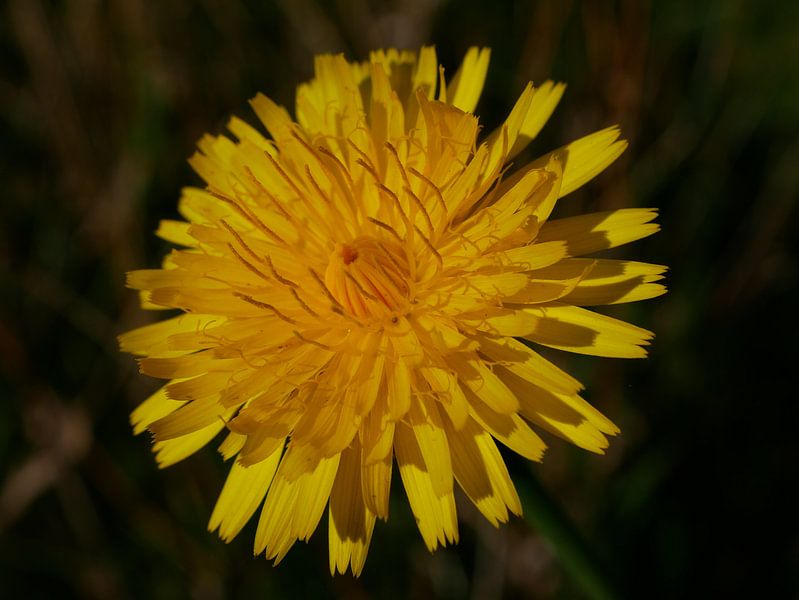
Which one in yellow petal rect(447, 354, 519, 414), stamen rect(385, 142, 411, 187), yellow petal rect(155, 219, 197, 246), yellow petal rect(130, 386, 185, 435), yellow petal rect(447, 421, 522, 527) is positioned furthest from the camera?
yellow petal rect(155, 219, 197, 246)

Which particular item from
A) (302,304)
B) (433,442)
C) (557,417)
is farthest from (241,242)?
Result: (557,417)

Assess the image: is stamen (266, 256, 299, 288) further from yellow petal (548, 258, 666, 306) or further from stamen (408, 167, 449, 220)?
yellow petal (548, 258, 666, 306)

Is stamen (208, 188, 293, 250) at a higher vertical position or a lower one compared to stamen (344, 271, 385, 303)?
higher

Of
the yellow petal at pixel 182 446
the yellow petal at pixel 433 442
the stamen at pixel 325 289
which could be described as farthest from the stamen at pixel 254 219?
the yellow petal at pixel 433 442

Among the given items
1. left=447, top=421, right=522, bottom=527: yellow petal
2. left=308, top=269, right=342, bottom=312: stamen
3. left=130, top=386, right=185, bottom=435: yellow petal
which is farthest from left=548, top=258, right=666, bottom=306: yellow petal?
left=130, top=386, right=185, bottom=435: yellow petal

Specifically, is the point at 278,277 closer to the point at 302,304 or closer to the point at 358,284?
the point at 302,304

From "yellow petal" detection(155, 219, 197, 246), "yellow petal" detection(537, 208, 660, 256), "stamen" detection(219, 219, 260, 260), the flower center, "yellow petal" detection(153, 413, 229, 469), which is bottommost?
"yellow petal" detection(153, 413, 229, 469)

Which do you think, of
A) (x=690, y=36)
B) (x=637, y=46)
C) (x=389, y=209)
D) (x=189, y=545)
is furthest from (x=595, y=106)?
(x=189, y=545)

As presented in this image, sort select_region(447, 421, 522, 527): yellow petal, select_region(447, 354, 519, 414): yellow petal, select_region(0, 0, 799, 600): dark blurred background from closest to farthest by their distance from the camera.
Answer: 1. select_region(447, 354, 519, 414): yellow petal
2. select_region(447, 421, 522, 527): yellow petal
3. select_region(0, 0, 799, 600): dark blurred background
